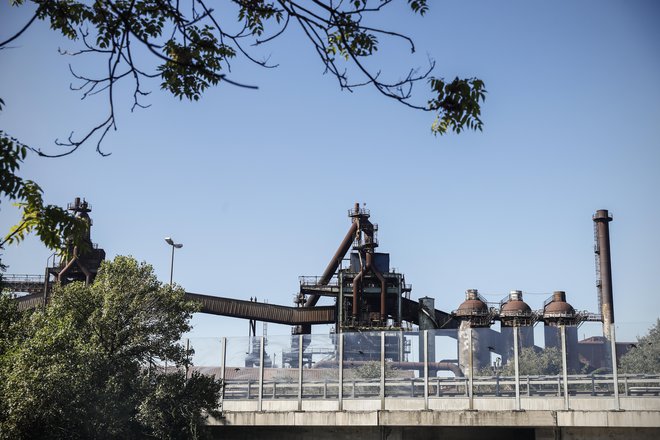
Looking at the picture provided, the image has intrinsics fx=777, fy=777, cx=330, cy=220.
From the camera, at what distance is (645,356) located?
22875mm

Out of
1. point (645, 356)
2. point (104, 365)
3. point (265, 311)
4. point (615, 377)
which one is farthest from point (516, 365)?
point (265, 311)

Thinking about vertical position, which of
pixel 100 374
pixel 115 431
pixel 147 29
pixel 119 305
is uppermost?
pixel 147 29

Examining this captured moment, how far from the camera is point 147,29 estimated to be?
959 centimetres

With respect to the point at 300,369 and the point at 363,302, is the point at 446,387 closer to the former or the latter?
the point at 300,369

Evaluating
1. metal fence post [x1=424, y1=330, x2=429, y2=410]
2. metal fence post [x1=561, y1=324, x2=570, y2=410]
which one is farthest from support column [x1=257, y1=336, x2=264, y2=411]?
metal fence post [x1=561, y1=324, x2=570, y2=410]

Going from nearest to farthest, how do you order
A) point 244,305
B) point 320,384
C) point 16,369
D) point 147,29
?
point 147,29 → point 16,369 → point 320,384 → point 244,305

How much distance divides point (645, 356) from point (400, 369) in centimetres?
776

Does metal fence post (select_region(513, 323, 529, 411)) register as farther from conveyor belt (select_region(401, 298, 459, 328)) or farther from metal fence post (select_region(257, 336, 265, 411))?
conveyor belt (select_region(401, 298, 459, 328))

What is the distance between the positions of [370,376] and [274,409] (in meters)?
3.81

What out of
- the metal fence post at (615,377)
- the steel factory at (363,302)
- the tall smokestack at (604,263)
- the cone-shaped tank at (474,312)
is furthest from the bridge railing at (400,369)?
the tall smokestack at (604,263)

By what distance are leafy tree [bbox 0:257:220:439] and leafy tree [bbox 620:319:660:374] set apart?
42.3 feet

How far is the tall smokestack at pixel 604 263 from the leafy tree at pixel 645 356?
47761 millimetres

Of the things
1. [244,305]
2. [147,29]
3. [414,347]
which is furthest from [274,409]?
[244,305]

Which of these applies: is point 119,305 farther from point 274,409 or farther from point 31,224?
point 31,224
